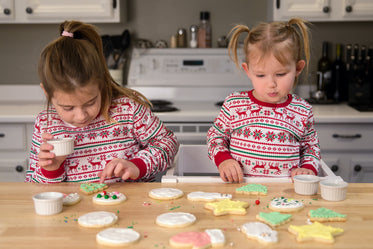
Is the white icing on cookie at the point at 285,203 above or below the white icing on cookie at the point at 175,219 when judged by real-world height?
above

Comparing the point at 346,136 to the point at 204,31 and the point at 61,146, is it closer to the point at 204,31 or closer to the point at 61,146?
the point at 204,31

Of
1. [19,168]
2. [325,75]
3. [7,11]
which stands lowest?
[19,168]

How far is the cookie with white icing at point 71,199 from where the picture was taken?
1177mm

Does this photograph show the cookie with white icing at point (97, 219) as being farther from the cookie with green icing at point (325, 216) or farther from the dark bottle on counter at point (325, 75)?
the dark bottle on counter at point (325, 75)

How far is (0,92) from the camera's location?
3.19 m

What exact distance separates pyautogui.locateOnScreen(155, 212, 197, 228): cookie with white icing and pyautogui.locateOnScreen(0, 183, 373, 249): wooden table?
1cm

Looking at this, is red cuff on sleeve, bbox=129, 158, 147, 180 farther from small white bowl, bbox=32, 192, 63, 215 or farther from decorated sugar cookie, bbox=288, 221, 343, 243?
decorated sugar cookie, bbox=288, 221, 343, 243

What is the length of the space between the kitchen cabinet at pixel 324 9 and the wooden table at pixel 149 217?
1.68m

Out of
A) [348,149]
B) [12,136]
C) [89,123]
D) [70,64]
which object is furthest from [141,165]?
[348,149]

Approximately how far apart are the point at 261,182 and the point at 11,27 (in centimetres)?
248

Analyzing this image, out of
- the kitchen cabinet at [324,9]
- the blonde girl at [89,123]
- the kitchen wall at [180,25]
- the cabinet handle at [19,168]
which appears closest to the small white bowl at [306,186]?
the blonde girl at [89,123]

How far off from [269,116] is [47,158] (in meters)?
0.77

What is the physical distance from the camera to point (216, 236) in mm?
969

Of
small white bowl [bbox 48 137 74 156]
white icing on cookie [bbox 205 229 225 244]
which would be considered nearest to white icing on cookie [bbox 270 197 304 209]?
white icing on cookie [bbox 205 229 225 244]
